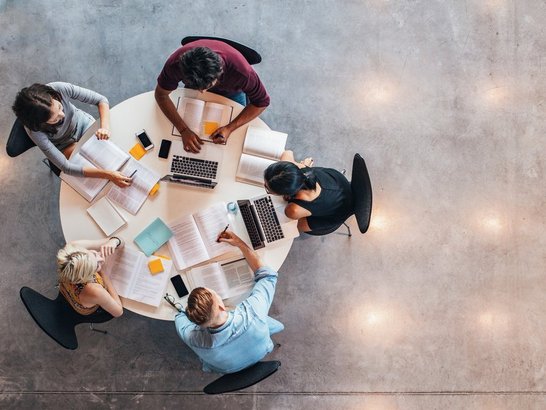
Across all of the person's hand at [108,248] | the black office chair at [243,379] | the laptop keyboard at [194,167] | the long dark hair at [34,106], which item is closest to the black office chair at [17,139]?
the long dark hair at [34,106]

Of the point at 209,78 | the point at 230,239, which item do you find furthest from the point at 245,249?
the point at 209,78

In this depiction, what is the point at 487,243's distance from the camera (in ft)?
12.1

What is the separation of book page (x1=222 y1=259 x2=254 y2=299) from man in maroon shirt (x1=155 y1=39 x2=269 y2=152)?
691 millimetres

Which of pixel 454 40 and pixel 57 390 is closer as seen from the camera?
pixel 57 390

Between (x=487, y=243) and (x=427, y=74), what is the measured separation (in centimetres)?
140

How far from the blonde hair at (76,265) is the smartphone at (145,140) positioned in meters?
0.68

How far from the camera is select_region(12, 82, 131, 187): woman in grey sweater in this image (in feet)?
8.26

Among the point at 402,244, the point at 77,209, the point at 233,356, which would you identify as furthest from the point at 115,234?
the point at 402,244

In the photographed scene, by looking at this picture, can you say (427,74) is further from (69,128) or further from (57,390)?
(57,390)

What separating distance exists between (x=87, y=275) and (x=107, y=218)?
1.23ft

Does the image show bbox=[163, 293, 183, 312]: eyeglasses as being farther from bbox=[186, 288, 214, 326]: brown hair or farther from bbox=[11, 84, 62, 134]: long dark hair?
bbox=[11, 84, 62, 134]: long dark hair

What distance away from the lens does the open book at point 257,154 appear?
2.75m

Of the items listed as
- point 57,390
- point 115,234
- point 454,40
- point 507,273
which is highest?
point 454,40

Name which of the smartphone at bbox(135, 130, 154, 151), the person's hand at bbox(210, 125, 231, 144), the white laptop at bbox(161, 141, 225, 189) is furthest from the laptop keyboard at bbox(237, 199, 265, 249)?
the smartphone at bbox(135, 130, 154, 151)
